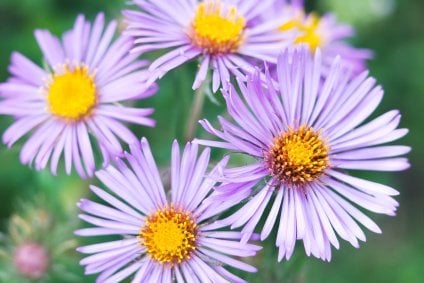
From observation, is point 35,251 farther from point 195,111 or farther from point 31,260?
point 195,111

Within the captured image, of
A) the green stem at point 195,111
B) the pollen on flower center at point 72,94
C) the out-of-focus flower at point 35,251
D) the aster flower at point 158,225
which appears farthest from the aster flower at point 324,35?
the out-of-focus flower at point 35,251

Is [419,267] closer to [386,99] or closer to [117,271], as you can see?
[386,99]

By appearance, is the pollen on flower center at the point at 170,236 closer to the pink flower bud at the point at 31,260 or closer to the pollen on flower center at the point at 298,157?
the pollen on flower center at the point at 298,157

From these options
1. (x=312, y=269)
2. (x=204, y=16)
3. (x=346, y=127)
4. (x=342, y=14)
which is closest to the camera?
(x=346, y=127)

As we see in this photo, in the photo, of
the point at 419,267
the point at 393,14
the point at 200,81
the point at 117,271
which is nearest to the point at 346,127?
the point at 200,81

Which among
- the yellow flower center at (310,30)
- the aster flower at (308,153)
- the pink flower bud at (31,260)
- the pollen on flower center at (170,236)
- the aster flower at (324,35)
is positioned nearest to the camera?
the aster flower at (308,153)

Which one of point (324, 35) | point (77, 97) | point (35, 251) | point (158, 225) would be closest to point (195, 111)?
point (77, 97)

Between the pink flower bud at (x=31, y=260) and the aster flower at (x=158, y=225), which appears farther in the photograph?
the pink flower bud at (x=31, y=260)
